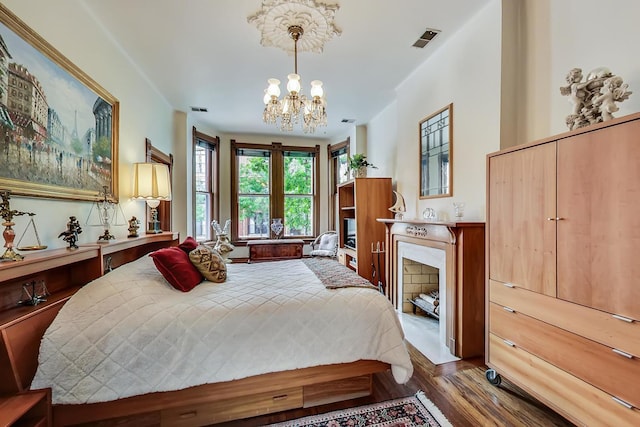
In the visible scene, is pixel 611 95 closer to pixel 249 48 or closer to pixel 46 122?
pixel 249 48

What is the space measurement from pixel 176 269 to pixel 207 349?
638 mm

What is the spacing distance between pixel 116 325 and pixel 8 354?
1.28ft

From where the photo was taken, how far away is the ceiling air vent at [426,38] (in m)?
2.58

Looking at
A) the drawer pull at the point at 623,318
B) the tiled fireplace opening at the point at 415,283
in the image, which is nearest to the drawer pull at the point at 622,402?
the drawer pull at the point at 623,318

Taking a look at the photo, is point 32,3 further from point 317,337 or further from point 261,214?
point 261,214

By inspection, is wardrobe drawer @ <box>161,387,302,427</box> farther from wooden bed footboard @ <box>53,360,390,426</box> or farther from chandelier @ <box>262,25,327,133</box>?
chandelier @ <box>262,25,327,133</box>

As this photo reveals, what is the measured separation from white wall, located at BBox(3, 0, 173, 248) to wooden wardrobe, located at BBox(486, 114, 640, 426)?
3.03 meters

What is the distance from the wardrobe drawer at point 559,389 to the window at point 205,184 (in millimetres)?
4797

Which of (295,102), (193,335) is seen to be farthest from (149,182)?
(193,335)

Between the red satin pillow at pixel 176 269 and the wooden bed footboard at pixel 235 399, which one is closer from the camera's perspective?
the wooden bed footboard at pixel 235 399

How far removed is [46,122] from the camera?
1.72 meters

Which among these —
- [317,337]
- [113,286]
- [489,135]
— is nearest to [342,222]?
[489,135]

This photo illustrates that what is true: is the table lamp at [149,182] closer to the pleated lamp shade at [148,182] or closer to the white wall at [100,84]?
the pleated lamp shade at [148,182]

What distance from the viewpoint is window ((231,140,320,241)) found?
588cm
